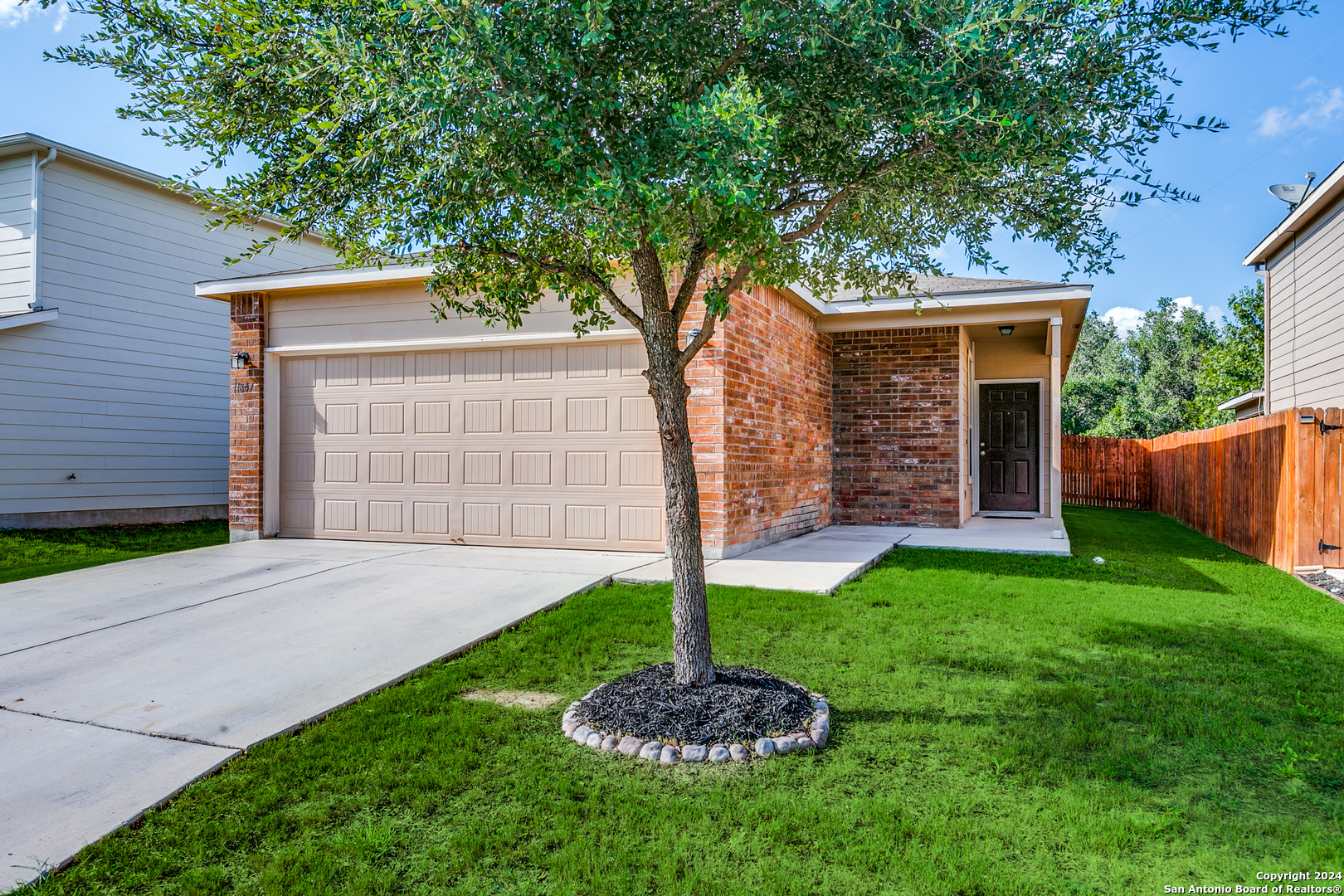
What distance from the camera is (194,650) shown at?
4.50 m

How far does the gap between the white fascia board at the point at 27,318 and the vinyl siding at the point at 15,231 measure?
1.15ft

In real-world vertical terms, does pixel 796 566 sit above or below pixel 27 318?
below

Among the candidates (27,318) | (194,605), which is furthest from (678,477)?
(27,318)

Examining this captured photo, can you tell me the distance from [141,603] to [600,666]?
362cm

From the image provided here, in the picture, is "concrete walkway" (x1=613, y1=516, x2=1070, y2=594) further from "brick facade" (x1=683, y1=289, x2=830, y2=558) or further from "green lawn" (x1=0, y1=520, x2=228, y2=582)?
"green lawn" (x1=0, y1=520, x2=228, y2=582)

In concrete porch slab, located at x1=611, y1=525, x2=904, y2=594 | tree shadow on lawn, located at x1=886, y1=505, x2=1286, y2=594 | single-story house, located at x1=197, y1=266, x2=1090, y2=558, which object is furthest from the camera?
single-story house, located at x1=197, y1=266, x2=1090, y2=558

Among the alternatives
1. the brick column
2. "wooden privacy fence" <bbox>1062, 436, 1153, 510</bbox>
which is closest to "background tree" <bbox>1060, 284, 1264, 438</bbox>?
"wooden privacy fence" <bbox>1062, 436, 1153, 510</bbox>

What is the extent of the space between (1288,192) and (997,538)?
7183 millimetres

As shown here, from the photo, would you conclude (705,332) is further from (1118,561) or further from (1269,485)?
(1269,485)

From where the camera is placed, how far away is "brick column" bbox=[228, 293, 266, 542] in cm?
881

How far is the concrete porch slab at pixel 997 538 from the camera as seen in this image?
792 cm

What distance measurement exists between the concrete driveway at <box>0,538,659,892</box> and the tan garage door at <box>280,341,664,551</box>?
1.73 ft

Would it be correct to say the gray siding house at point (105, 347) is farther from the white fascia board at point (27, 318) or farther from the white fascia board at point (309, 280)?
the white fascia board at point (309, 280)

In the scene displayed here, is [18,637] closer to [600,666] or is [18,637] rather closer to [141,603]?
[141,603]
